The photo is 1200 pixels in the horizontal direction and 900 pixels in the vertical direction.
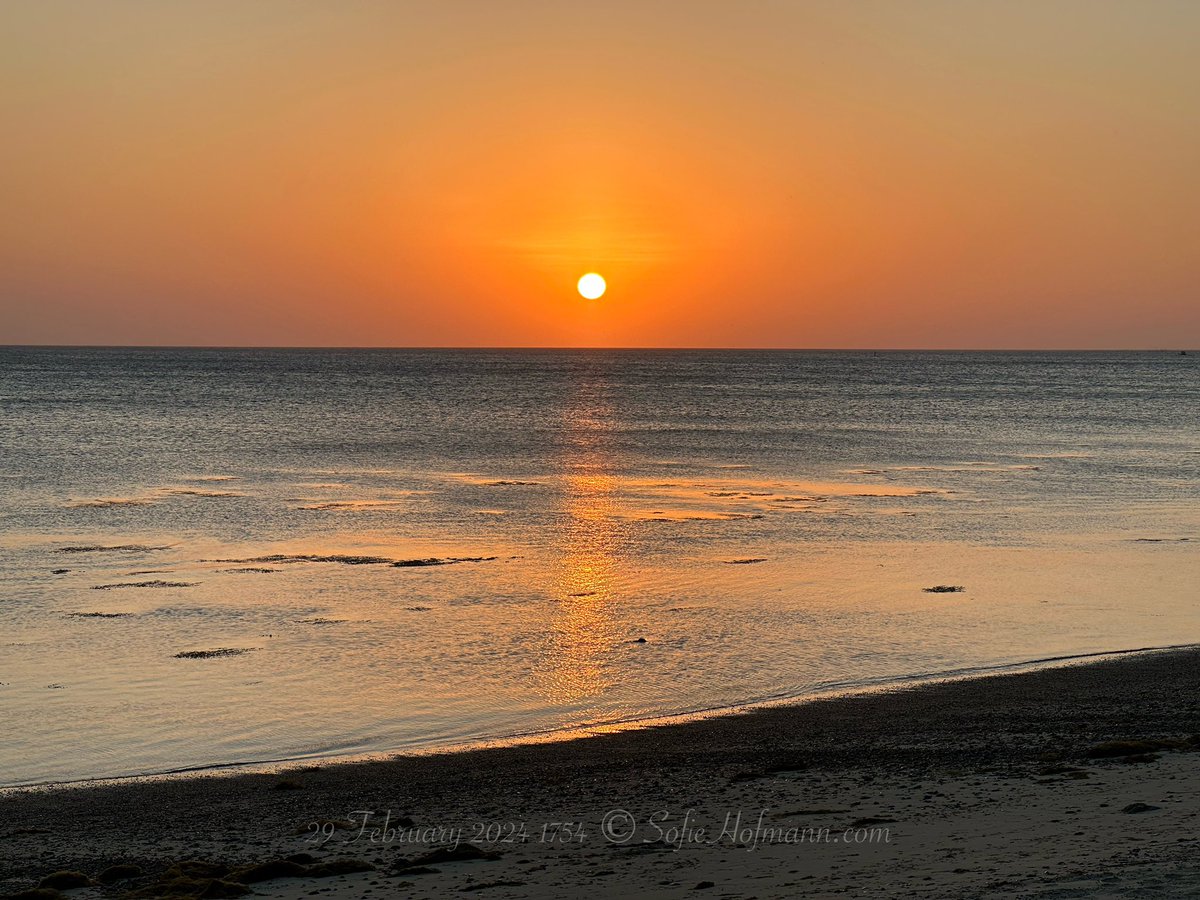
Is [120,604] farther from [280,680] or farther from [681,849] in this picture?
[681,849]

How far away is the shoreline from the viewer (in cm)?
1214

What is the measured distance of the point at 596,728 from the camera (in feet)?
45.3

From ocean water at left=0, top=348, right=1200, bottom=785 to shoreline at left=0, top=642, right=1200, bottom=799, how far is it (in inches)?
7.5

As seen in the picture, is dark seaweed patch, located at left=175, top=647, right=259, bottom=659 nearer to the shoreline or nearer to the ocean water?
the ocean water

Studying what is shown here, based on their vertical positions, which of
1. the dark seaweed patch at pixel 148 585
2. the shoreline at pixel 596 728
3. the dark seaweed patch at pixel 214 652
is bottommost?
the shoreline at pixel 596 728

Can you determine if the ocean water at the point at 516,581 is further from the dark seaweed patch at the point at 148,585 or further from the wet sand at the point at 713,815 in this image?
the wet sand at the point at 713,815

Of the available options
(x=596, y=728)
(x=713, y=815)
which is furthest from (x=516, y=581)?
(x=713, y=815)

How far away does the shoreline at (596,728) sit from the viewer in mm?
12141

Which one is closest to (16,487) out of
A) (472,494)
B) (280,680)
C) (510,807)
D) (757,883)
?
(472,494)

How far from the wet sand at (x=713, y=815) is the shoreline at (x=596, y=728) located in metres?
0.22

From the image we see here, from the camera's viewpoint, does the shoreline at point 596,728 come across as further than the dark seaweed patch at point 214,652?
No

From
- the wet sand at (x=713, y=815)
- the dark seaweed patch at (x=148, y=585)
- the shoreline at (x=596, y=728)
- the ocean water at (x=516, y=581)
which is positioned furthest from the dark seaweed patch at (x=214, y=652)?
the dark seaweed patch at (x=148, y=585)

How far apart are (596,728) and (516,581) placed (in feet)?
32.8

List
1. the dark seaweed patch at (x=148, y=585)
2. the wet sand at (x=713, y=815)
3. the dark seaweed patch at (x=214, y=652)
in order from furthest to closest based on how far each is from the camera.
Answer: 1. the dark seaweed patch at (x=148, y=585)
2. the dark seaweed patch at (x=214, y=652)
3. the wet sand at (x=713, y=815)
